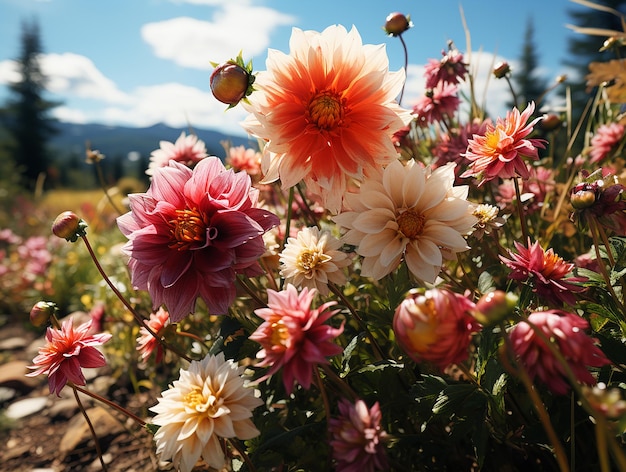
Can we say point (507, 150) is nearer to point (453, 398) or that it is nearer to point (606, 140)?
point (453, 398)

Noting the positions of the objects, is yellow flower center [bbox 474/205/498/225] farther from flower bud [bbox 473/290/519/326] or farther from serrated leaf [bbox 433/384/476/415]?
flower bud [bbox 473/290/519/326]

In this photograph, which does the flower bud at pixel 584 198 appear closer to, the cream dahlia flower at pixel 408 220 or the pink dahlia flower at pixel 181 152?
the cream dahlia flower at pixel 408 220

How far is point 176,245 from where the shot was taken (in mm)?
912

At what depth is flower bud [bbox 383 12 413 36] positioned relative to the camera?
4.66 ft

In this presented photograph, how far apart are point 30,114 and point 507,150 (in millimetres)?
34236

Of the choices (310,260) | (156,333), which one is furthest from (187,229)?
(156,333)

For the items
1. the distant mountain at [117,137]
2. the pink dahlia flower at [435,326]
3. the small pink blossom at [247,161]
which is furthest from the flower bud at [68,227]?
the distant mountain at [117,137]

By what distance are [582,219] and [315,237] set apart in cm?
57

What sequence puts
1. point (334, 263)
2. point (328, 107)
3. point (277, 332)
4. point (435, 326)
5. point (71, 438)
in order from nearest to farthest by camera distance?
1. point (435, 326)
2. point (277, 332)
3. point (328, 107)
4. point (334, 263)
5. point (71, 438)

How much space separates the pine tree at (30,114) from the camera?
2811cm

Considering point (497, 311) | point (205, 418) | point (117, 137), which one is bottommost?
point (117, 137)

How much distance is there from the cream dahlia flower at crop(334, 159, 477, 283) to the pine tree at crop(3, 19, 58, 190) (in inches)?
1229

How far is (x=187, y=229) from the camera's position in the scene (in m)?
0.91

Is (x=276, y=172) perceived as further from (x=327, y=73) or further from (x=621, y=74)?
(x=621, y=74)
